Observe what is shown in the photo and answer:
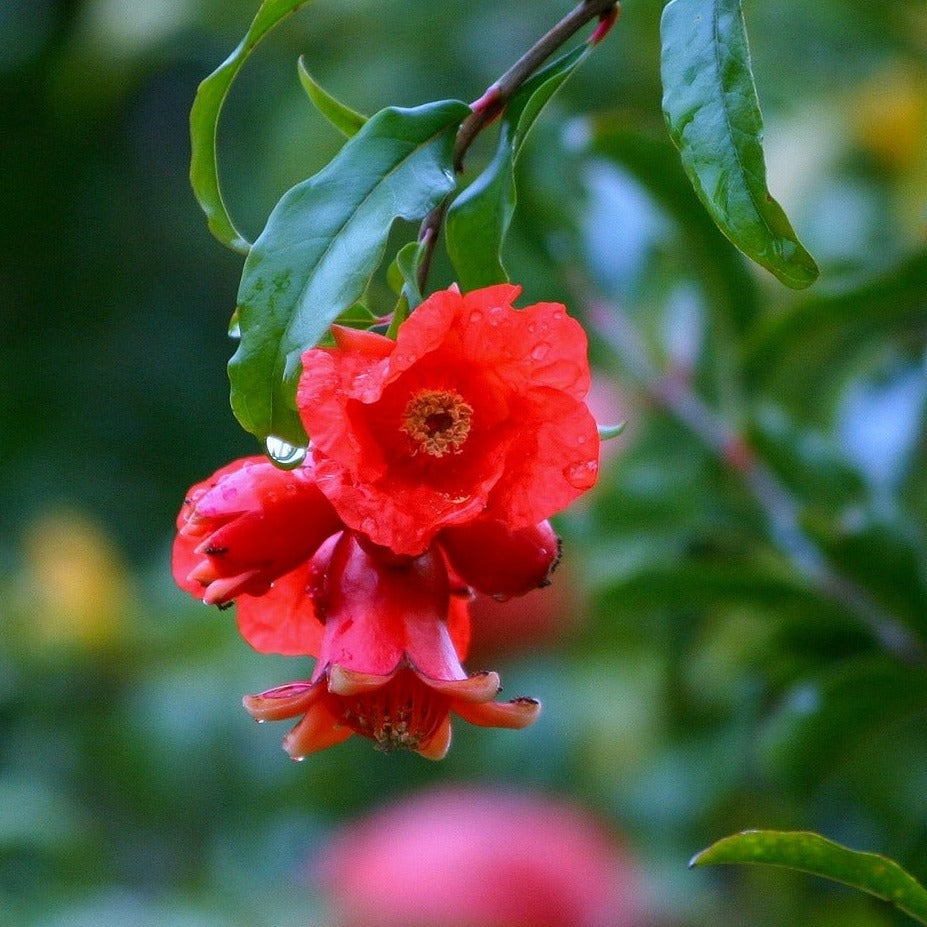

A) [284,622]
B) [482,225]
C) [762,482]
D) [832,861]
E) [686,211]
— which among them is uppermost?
[686,211]

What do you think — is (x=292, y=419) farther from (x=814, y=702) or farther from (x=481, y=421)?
(x=814, y=702)

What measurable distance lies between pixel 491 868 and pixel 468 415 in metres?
1.03

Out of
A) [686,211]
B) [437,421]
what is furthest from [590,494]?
[437,421]

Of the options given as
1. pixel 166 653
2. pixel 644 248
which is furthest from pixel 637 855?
pixel 166 653

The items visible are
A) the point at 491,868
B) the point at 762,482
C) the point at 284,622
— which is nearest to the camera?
the point at 284,622

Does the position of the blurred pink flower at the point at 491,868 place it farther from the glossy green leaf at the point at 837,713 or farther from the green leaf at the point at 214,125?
the green leaf at the point at 214,125

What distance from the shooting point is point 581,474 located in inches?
23.9

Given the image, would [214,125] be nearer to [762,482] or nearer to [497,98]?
[497,98]

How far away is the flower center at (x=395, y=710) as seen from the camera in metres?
0.64

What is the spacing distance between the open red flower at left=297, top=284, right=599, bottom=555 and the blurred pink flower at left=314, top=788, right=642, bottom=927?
0.89 m

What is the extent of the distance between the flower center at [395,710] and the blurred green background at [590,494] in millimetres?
445

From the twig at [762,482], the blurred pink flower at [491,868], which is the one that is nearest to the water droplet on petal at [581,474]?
the twig at [762,482]

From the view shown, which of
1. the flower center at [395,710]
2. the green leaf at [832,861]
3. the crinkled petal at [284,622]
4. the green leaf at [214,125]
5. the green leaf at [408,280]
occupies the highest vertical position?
the green leaf at [214,125]

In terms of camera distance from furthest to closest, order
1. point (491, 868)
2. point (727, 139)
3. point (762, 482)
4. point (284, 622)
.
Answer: point (491, 868) → point (762, 482) → point (284, 622) → point (727, 139)
